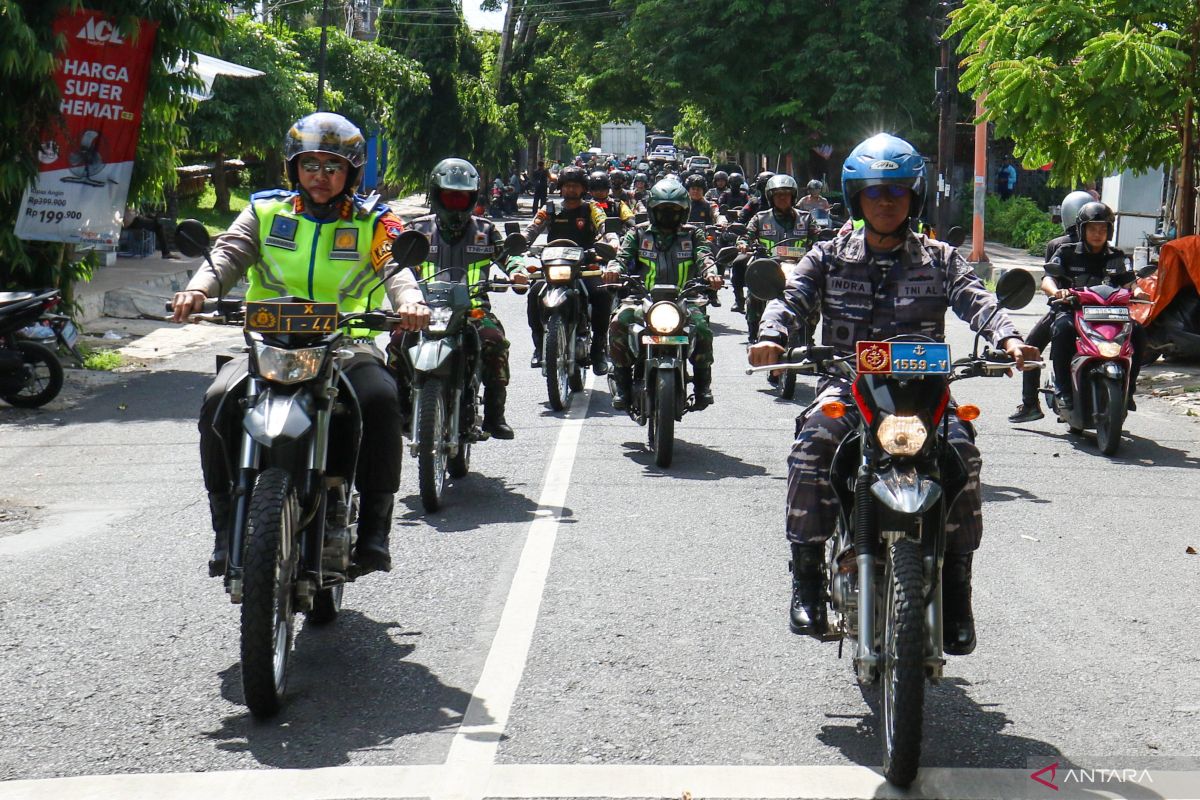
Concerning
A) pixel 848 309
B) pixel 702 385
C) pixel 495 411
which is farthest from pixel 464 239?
pixel 848 309

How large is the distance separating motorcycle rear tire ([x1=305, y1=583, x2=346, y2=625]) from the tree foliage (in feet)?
33.7

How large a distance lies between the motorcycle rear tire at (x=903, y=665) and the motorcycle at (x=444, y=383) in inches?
162

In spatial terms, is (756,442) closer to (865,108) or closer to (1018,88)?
(1018,88)

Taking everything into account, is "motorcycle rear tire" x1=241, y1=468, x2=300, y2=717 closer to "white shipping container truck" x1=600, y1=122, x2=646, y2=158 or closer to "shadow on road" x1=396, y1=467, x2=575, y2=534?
"shadow on road" x1=396, y1=467, x2=575, y2=534

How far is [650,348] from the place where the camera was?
33.1 ft

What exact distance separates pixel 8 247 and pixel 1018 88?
9225 millimetres

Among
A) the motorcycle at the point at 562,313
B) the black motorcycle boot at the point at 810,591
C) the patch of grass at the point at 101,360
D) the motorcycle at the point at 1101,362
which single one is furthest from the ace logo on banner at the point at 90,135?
the black motorcycle boot at the point at 810,591

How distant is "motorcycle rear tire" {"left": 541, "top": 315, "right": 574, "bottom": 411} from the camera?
1170cm

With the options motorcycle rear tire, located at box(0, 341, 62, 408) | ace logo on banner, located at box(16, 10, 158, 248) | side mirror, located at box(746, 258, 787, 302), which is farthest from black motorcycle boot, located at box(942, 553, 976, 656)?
ace logo on banner, located at box(16, 10, 158, 248)

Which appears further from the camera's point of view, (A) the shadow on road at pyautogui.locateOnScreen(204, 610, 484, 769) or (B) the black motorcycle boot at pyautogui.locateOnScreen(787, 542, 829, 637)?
(B) the black motorcycle boot at pyautogui.locateOnScreen(787, 542, 829, 637)

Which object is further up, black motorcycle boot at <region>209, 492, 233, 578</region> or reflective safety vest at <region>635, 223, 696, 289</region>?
reflective safety vest at <region>635, 223, 696, 289</region>

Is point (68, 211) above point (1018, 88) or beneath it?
beneath

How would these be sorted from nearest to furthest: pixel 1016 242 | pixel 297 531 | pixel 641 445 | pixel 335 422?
pixel 297 531
pixel 335 422
pixel 641 445
pixel 1016 242

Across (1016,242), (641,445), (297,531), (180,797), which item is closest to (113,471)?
(641,445)
